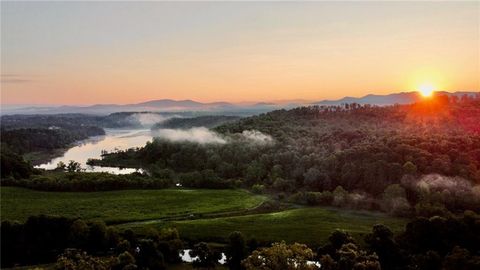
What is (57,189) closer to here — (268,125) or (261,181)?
(261,181)

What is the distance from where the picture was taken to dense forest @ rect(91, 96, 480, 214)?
2393 inches

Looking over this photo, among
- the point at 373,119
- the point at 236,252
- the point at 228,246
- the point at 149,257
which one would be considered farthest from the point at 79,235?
the point at 373,119

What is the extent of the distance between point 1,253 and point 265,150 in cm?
5929

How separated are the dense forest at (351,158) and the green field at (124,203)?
283 inches

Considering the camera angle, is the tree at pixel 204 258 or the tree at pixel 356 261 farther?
the tree at pixel 204 258

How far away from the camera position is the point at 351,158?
71375mm

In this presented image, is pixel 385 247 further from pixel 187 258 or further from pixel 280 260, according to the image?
pixel 187 258

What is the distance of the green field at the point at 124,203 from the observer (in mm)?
59750

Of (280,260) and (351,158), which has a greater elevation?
(280,260)

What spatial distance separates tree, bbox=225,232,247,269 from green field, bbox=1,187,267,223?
69.5ft

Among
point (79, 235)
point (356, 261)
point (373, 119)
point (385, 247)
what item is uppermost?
point (373, 119)

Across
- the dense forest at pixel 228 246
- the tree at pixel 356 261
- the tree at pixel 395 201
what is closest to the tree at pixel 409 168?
the tree at pixel 395 201

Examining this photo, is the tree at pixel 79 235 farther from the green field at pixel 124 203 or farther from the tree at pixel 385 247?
the tree at pixel 385 247

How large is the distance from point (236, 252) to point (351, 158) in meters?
36.8
